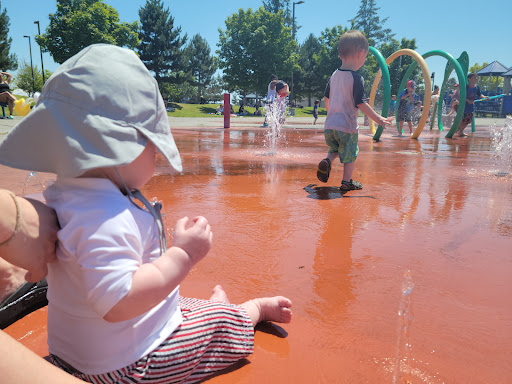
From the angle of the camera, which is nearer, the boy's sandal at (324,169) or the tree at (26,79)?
the boy's sandal at (324,169)

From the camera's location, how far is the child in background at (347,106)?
15.3ft

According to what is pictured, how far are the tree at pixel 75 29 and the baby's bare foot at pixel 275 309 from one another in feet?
126

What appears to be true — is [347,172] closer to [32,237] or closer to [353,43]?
[353,43]

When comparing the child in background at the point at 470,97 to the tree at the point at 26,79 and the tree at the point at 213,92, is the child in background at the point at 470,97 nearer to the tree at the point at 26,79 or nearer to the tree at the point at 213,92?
the tree at the point at 26,79

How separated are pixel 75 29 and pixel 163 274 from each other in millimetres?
41397

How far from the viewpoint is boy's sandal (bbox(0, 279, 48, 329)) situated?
1.79 metres

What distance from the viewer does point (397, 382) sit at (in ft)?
4.81

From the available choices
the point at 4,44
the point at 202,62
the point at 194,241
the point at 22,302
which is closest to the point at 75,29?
the point at 4,44

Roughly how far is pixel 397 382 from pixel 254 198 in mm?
2837

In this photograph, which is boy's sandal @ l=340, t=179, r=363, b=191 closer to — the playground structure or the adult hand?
the adult hand

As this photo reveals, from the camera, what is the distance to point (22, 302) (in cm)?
187

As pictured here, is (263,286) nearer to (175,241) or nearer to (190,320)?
(190,320)

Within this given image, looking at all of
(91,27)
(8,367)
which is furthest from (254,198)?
(91,27)

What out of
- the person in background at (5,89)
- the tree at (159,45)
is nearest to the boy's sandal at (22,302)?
the person in background at (5,89)
